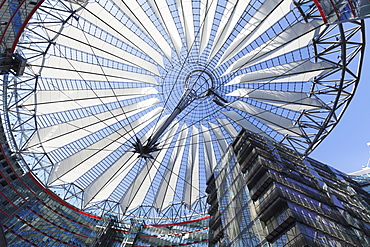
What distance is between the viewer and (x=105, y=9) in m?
22.4

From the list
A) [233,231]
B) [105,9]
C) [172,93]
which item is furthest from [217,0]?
[233,231]

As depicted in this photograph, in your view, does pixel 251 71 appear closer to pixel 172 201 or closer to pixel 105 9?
pixel 105 9

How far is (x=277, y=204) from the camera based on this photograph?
19453mm

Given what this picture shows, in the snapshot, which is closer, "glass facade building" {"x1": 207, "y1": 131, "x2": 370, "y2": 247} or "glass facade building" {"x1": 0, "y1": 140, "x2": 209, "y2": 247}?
"glass facade building" {"x1": 207, "y1": 131, "x2": 370, "y2": 247}

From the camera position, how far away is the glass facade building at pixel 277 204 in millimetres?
18453

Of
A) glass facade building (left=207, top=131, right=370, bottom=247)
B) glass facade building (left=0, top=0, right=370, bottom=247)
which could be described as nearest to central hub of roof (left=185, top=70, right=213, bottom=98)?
glass facade building (left=0, top=0, right=370, bottom=247)

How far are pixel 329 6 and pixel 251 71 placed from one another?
34.2 feet

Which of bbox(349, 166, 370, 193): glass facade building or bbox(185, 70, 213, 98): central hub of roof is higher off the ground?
bbox(349, 166, 370, 193): glass facade building

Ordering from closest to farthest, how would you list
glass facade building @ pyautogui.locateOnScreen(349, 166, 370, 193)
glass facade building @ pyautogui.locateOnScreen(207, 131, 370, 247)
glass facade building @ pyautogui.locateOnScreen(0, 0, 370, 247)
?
glass facade building @ pyautogui.locateOnScreen(207, 131, 370, 247)
glass facade building @ pyautogui.locateOnScreen(0, 0, 370, 247)
glass facade building @ pyautogui.locateOnScreen(349, 166, 370, 193)

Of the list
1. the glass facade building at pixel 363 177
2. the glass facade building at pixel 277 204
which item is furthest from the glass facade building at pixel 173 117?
the glass facade building at pixel 363 177

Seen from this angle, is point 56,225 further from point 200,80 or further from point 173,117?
point 200,80

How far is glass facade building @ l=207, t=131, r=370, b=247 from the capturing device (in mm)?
18453

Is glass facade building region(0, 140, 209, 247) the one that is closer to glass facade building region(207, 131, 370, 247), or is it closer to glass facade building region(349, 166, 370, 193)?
glass facade building region(207, 131, 370, 247)

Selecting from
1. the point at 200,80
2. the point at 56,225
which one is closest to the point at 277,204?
the point at 200,80
